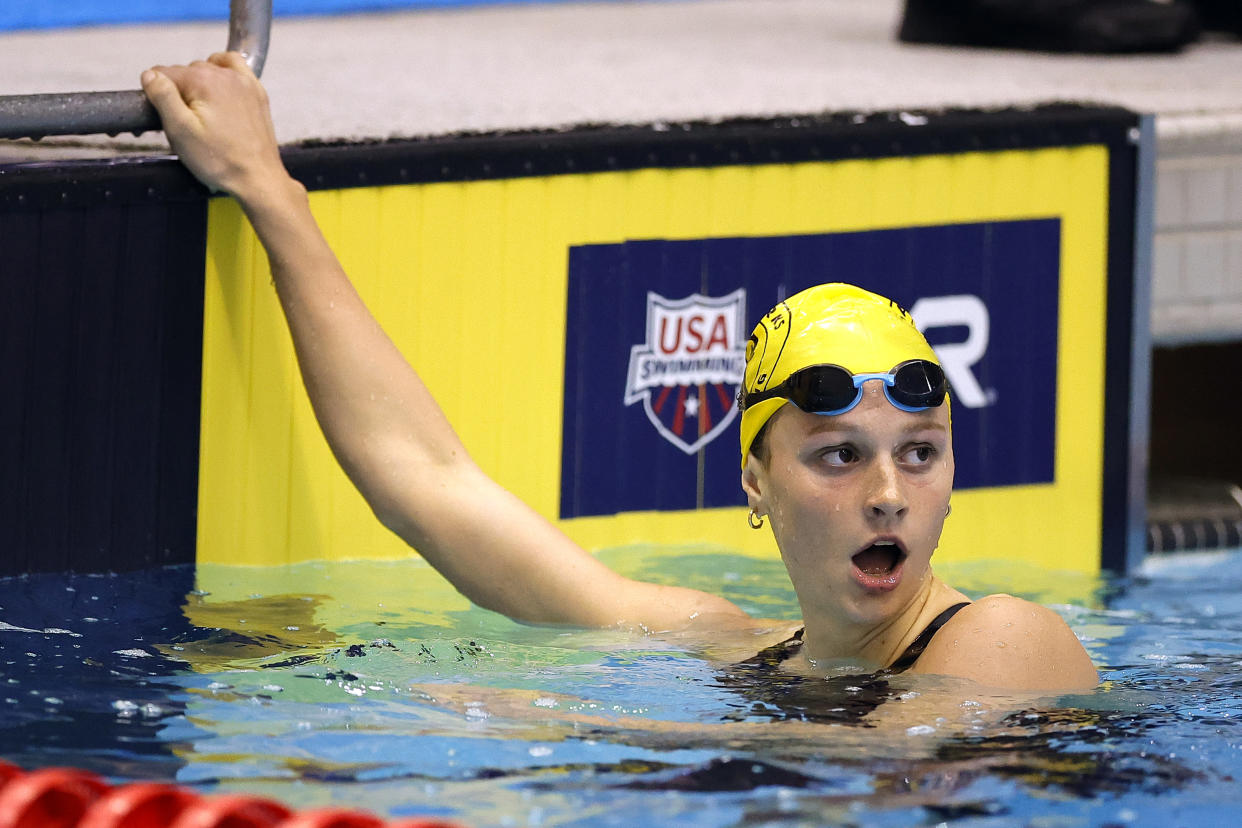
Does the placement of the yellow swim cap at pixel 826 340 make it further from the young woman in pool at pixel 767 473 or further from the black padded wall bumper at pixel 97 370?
the black padded wall bumper at pixel 97 370

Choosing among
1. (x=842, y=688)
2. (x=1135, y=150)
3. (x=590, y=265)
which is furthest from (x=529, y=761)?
(x=1135, y=150)

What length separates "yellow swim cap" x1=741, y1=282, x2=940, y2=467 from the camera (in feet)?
7.72

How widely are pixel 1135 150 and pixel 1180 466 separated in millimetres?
1610

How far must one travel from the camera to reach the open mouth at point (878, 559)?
234 cm

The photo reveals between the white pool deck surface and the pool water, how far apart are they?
0.91m

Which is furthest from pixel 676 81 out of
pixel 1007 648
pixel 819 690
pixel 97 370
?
pixel 1007 648

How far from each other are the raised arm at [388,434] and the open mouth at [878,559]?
0.52 m

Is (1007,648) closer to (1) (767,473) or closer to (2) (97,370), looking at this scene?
(1) (767,473)

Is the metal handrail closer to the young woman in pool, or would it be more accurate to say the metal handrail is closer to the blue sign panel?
the young woman in pool

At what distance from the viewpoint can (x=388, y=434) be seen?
2789 mm

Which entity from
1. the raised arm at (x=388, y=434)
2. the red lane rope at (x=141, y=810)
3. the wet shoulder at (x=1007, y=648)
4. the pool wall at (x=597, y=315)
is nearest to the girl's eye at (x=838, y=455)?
the wet shoulder at (x=1007, y=648)

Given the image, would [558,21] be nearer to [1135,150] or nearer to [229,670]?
[1135,150]

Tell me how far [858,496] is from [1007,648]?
0.27m

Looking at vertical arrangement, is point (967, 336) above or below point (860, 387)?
above
